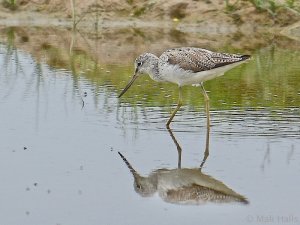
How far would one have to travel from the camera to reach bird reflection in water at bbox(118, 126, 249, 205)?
7441 mm

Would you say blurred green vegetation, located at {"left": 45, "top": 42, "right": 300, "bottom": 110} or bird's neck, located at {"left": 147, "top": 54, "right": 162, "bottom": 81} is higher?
bird's neck, located at {"left": 147, "top": 54, "right": 162, "bottom": 81}

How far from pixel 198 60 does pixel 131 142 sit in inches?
52.9

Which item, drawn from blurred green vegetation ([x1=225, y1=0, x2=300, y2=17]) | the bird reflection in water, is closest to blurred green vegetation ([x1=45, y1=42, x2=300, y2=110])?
the bird reflection in water

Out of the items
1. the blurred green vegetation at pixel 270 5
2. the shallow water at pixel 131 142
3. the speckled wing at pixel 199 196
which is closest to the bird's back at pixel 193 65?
the shallow water at pixel 131 142

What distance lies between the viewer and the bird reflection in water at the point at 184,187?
24.4 feet

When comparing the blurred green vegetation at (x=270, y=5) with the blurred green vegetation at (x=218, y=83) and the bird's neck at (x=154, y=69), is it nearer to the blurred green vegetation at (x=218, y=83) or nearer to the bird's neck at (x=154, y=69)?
the blurred green vegetation at (x=218, y=83)

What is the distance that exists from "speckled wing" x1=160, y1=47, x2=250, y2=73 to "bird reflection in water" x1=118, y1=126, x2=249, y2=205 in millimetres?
1710

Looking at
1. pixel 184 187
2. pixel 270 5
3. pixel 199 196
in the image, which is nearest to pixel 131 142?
pixel 184 187

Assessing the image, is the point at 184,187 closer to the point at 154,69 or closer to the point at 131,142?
the point at 131,142

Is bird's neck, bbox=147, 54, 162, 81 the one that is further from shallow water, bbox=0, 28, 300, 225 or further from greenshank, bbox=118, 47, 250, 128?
shallow water, bbox=0, 28, 300, 225

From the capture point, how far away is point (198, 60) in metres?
9.97

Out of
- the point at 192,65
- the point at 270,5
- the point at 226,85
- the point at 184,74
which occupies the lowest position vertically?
the point at 226,85

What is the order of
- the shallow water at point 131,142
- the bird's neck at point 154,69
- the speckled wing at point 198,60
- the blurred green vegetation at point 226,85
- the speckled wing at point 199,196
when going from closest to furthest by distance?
the shallow water at point 131,142 < the speckled wing at point 199,196 < the speckled wing at point 198,60 < the bird's neck at point 154,69 < the blurred green vegetation at point 226,85

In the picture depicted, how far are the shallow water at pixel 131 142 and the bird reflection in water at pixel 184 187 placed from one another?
0.19ft
